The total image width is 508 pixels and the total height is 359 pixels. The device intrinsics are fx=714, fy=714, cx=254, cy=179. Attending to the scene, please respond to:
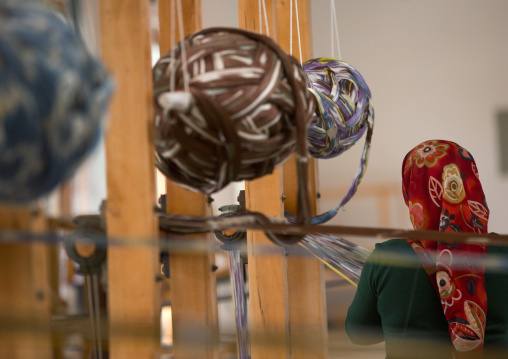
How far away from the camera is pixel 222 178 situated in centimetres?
80

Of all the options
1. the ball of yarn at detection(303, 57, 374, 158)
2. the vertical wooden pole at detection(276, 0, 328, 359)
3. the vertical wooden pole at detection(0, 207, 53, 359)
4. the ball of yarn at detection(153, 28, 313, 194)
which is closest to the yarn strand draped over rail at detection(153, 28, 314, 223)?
the ball of yarn at detection(153, 28, 313, 194)

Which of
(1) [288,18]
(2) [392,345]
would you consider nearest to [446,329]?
(2) [392,345]

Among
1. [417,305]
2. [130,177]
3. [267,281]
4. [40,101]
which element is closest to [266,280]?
[267,281]

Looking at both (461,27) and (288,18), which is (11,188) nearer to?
(288,18)

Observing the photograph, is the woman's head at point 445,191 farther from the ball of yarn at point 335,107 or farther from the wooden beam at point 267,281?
the wooden beam at point 267,281

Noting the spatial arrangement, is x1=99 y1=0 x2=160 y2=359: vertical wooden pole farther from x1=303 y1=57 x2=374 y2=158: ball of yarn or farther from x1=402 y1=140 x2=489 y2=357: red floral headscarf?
x1=402 y1=140 x2=489 y2=357: red floral headscarf

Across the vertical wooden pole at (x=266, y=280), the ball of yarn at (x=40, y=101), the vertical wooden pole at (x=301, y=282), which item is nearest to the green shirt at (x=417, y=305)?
the vertical wooden pole at (x=266, y=280)

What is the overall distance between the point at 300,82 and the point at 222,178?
140mm

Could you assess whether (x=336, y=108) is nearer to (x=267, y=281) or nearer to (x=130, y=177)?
(x=267, y=281)

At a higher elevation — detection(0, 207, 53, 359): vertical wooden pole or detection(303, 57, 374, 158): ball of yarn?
detection(303, 57, 374, 158): ball of yarn

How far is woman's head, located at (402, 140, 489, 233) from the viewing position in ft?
4.10

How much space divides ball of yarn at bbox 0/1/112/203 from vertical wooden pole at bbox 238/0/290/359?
746 millimetres

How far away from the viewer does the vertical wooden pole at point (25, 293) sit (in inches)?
28.8

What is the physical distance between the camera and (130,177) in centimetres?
79
